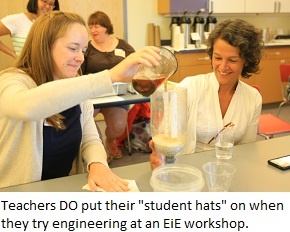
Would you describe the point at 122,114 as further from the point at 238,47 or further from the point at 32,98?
the point at 32,98

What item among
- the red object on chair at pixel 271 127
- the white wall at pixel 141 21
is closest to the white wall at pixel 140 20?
the white wall at pixel 141 21

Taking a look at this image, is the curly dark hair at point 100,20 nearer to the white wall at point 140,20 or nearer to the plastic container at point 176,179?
the white wall at point 140,20

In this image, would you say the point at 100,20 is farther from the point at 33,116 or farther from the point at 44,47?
the point at 33,116

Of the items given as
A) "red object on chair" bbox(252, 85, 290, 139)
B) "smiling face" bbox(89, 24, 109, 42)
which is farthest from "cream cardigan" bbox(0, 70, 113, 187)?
"smiling face" bbox(89, 24, 109, 42)

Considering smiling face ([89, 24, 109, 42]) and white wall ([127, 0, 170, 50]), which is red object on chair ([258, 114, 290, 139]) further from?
white wall ([127, 0, 170, 50])

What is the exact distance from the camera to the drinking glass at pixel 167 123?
1.05m

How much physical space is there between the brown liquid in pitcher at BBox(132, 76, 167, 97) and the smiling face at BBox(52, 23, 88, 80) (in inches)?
10.5

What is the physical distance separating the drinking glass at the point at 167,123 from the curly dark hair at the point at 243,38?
54 centimetres

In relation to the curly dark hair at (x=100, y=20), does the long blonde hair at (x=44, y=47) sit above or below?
below

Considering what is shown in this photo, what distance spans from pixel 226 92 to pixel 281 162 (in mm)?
539

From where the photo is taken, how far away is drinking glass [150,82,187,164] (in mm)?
1051

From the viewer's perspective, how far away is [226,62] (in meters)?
1.55

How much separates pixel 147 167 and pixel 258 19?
14.7 ft
